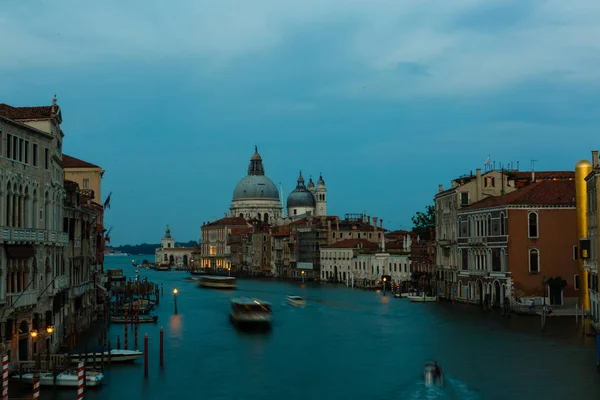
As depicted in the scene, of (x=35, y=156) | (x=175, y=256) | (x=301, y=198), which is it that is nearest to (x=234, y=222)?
(x=301, y=198)

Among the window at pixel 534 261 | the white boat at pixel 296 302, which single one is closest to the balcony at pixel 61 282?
the window at pixel 534 261

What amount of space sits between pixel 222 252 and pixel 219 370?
400 ft

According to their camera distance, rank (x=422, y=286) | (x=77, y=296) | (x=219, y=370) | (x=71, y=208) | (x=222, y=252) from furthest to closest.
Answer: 1. (x=222, y=252)
2. (x=422, y=286)
3. (x=77, y=296)
4. (x=71, y=208)
5. (x=219, y=370)

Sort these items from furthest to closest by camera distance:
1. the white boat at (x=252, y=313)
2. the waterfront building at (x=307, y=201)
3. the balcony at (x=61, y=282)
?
1. the waterfront building at (x=307, y=201)
2. the white boat at (x=252, y=313)
3. the balcony at (x=61, y=282)

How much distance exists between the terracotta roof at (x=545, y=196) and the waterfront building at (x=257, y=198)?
366 feet

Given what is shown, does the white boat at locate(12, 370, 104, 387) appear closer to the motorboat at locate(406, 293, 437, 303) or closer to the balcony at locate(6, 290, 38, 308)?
the balcony at locate(6, 290, 38, 308)

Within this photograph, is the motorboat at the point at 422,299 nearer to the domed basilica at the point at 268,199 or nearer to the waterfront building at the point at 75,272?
the waterfront building at the point at 75,272

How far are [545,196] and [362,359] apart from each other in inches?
730

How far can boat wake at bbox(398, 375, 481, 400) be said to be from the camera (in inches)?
986

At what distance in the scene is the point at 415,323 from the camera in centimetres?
4509

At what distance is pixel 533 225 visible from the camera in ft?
153

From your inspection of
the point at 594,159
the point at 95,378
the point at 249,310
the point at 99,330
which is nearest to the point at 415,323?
the point at 249,310

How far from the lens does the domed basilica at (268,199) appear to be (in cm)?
15388

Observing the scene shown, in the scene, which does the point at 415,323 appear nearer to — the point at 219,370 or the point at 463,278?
the point at 463,278
